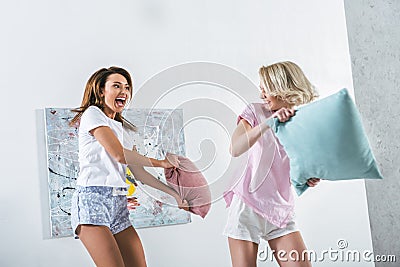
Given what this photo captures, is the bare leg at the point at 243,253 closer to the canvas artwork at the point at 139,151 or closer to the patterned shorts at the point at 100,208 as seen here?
the patterned shorts at the point at 100,208

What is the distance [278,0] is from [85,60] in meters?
1.47

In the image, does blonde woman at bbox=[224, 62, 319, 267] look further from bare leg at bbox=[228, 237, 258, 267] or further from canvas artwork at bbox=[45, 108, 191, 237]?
canvas artwork at bbox=[45, 108, 191, 237]

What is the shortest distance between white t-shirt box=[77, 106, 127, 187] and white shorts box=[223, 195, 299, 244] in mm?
498

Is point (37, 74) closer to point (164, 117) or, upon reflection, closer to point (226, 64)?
point (164, 117)

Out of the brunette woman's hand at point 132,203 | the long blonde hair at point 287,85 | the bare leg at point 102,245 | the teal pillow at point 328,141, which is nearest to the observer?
the teal pillow at point 328,141

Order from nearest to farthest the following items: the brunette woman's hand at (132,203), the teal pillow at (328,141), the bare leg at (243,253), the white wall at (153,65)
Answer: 1. the teal pillow at (328,141)
2. the bare leg at (243,253)
3. the white wall at (153,65)
4. the brunette woman's hand at (132,203)

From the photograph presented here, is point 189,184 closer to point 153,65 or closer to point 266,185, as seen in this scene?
point 266,185

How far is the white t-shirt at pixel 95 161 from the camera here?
2281 mm

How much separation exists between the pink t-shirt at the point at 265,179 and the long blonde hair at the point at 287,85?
0.12 meters

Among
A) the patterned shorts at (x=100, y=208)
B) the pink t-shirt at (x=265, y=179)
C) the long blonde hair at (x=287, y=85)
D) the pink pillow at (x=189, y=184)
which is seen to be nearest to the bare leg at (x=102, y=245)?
the patterned shorts at (x=100, y=208)

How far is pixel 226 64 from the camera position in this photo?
3451mm

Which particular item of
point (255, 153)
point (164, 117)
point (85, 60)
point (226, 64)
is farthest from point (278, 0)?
point (255, 153)

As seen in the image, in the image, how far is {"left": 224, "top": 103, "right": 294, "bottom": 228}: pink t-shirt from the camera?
7.60ft

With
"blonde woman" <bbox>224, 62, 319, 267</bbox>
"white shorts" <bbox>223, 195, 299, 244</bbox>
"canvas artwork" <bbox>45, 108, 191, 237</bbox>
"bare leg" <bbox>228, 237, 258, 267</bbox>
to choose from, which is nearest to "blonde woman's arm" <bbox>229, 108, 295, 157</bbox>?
"blonde woman" <bbox>224, 62, 319, 267</bbox>
